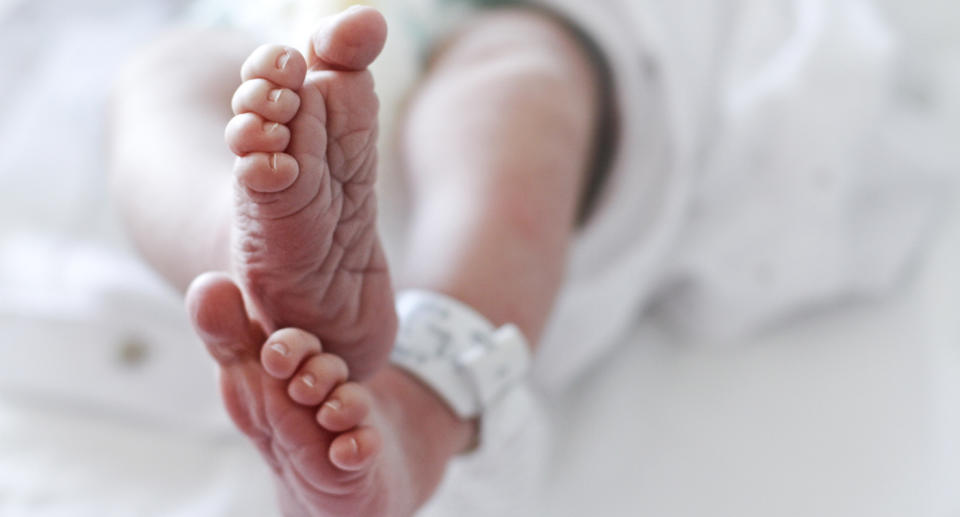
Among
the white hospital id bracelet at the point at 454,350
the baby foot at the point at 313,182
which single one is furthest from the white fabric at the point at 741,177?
the baby foot at the point at 313,182

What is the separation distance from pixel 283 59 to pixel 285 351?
96mm

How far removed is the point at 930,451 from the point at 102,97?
541 mm

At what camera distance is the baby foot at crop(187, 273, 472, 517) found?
0.34 m

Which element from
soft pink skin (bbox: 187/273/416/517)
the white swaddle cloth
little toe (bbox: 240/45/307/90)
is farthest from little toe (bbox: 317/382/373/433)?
the white swaddle cloth

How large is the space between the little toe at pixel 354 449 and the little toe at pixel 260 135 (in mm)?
99

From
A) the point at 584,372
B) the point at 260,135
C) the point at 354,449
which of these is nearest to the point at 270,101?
the point at 260,135

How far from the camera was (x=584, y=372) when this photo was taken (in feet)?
2.18

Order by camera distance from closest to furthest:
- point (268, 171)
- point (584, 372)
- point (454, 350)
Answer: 1. point (268, 171)
2. point (454, 350)
3. point (584, 372)

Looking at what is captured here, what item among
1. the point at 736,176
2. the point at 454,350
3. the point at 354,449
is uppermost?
the point at 736,176

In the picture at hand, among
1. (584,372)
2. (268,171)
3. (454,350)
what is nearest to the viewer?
(268,171)

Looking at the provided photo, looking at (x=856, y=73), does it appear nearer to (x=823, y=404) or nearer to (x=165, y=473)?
(x=823, y=404)

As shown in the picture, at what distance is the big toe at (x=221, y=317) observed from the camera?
1.12 feet

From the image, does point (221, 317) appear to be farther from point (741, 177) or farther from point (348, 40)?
point (741, 177)

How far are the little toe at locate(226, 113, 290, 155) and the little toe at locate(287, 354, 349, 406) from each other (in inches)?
3.1
